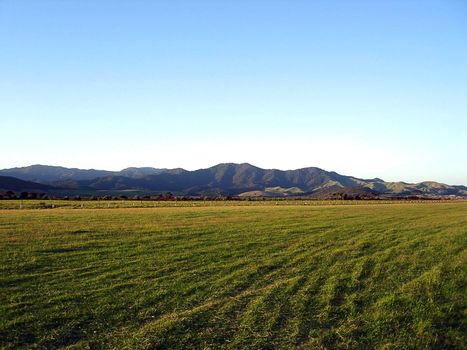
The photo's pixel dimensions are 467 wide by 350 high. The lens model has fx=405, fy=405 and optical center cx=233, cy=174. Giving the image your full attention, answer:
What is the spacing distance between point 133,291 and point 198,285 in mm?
2397

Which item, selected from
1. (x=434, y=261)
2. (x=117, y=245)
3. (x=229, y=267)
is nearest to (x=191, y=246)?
(x=117, y=245)

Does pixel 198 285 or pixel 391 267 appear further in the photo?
pixel 391 267

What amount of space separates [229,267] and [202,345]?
868 centimetres

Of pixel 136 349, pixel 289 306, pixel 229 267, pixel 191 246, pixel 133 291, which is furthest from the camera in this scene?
pixel 191 246

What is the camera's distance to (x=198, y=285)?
15219 millimetres

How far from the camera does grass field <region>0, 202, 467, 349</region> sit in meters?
10.3

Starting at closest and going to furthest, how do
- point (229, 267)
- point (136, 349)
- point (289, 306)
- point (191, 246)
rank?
point (136, 349)
point (289, 306)
point (229, 267)
point (191, 246)

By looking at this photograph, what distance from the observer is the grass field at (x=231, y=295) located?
1032 centimetres

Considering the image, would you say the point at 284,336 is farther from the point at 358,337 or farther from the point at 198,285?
the point at 198,285

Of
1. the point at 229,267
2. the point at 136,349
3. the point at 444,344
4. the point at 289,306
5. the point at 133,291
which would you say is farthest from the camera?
the point at 229,267

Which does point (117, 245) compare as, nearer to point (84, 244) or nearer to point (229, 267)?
point (84, 244)

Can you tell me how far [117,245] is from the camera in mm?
24641

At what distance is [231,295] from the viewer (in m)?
14.0

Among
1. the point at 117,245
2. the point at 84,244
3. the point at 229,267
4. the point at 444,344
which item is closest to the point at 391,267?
the point at 229,267
